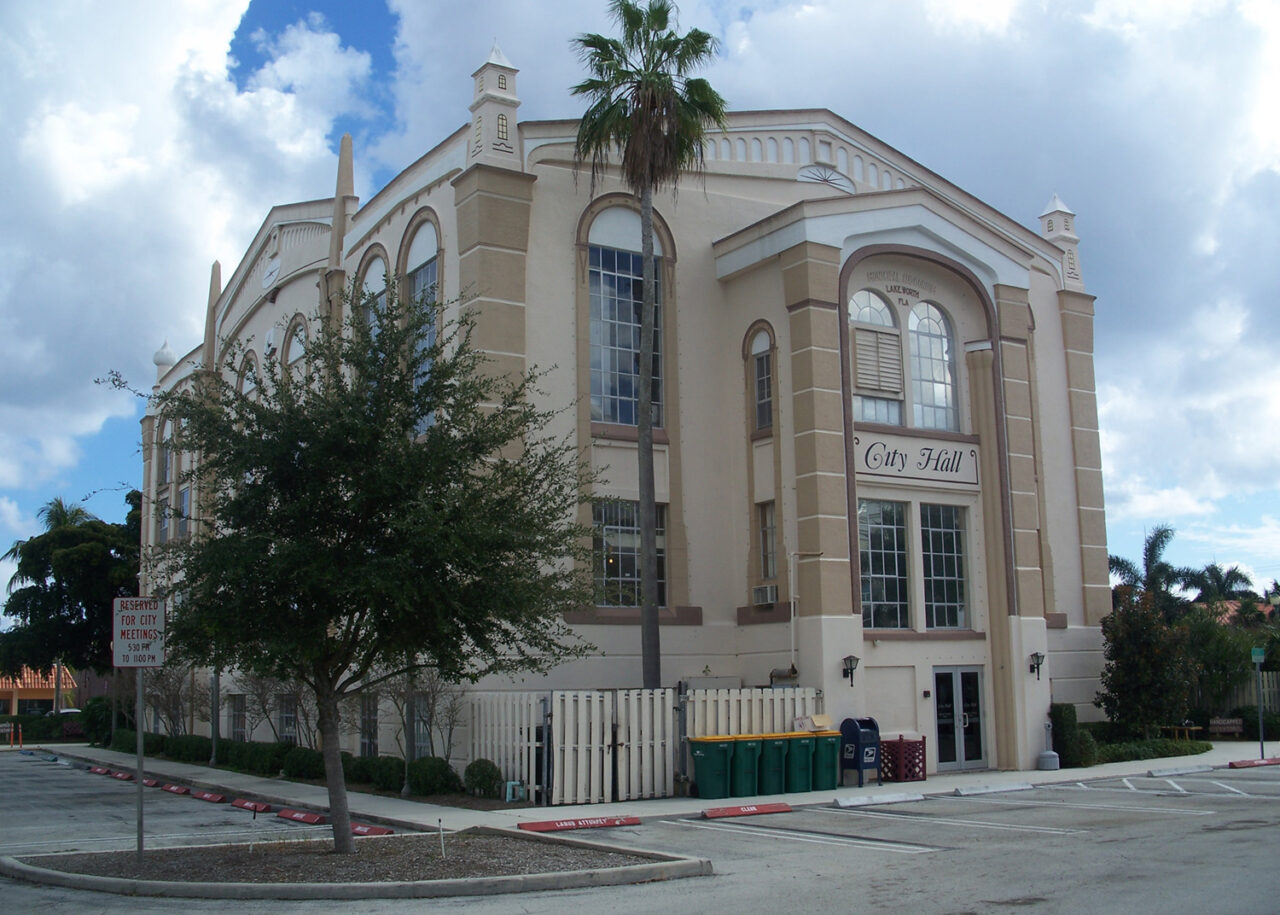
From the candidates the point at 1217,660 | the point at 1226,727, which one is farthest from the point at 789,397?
the point at 1226,727

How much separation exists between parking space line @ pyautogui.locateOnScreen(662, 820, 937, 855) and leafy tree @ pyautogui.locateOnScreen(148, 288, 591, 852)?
13.6 feet

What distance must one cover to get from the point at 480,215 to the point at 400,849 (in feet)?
41.5

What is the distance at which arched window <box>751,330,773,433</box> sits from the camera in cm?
2398

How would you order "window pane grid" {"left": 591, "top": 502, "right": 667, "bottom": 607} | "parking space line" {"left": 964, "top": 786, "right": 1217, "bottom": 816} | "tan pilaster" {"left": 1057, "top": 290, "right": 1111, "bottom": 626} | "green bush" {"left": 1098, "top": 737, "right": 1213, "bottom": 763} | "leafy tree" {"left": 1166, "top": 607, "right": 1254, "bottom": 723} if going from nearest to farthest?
"parking space line" {"left": 964, "top": 786, "right": 1217, "bottom": 816}
"window pane grid" {"left": 591, "top": 502, "right": 667, "bottom": 607}
"green bush" {"left": 1098, "top": 737, "right": 1213, "bottom": 763}
"tan pilaster" {"left": 1057, "top": 290, "right": 1111, "bottom": 626}
"leafy tree" {"left": 1166, "top": 607, "right": 1254, "bottom": 723}

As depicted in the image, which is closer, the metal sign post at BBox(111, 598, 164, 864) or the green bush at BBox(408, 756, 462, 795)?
the metal sign post at BBox(111, 598, 164, 864)

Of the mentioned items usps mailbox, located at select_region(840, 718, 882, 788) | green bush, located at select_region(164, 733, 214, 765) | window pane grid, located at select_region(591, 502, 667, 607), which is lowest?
green bush, located at select_region(164, 733, 214, 765)

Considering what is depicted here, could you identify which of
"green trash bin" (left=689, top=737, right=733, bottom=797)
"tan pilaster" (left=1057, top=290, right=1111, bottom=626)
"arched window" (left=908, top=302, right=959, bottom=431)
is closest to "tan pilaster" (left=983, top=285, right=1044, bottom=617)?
"arched window" (left=908, top=302, right=959, bottom=431)

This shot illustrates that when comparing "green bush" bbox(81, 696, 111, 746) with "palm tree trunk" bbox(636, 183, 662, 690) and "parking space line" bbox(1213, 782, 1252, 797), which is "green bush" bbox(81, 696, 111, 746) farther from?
"parking space line" bbox(1213, 782, 1252, 797)

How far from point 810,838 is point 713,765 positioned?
4.35m

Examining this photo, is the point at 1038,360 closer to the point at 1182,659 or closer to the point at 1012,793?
the point at 1182,659

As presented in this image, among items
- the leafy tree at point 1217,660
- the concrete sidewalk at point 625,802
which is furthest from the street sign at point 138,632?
the leafy tree at point 1217,660

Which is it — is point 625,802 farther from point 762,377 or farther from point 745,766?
point 762,377

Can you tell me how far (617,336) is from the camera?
24047 millimetres

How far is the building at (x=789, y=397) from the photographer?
22.4 meters
